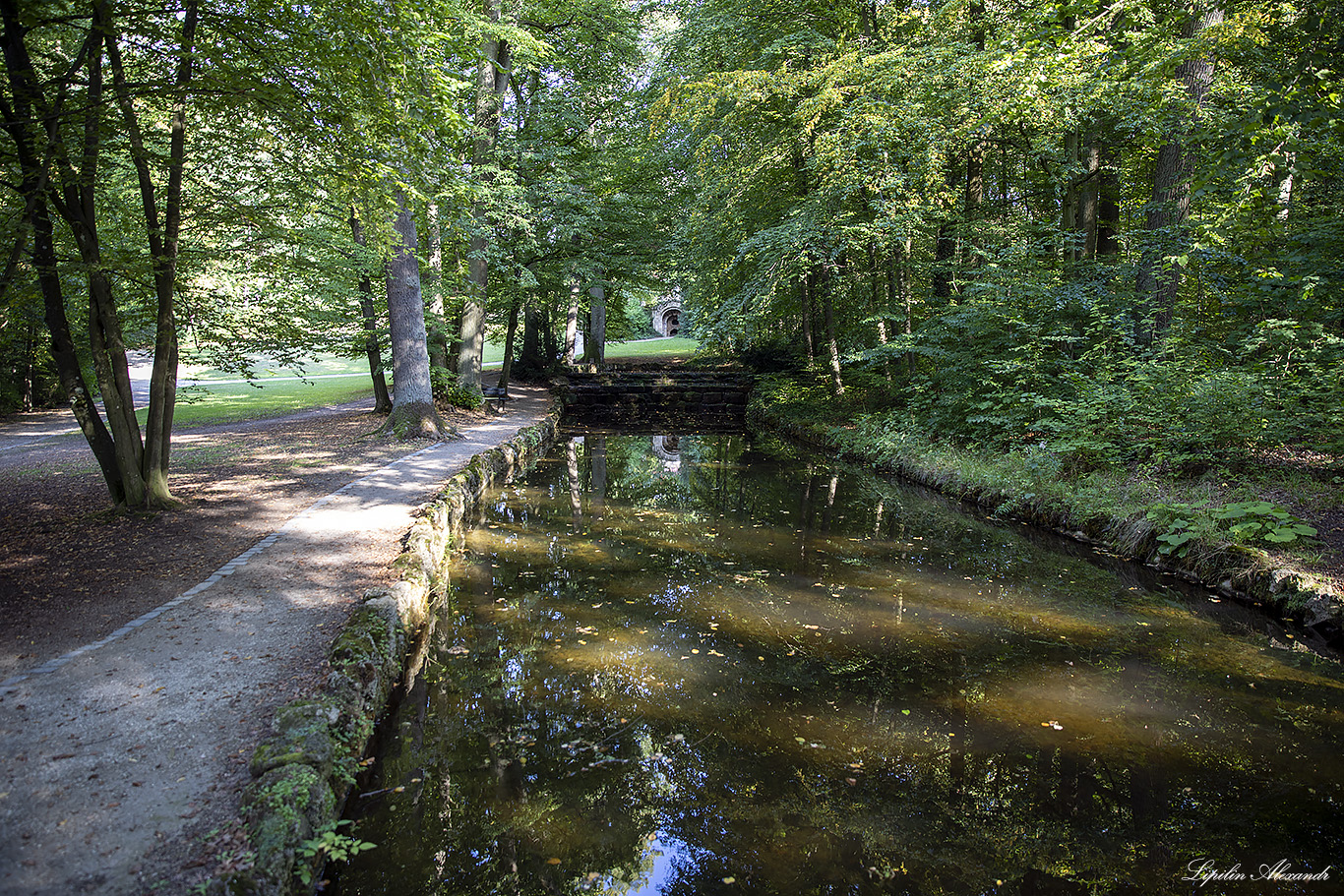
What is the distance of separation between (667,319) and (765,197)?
143 ft

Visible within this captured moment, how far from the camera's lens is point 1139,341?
9.65 m

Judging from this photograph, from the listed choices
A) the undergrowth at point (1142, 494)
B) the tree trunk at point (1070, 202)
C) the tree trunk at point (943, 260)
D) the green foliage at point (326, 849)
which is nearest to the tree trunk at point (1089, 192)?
the tree trunk at point (1070, 202)

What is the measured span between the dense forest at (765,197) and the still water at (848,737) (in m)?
3.66

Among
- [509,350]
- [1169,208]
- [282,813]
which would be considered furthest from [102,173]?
[509,350]

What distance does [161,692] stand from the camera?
3477mm

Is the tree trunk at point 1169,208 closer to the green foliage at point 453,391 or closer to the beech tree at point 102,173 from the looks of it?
the beech tree at point 102,173

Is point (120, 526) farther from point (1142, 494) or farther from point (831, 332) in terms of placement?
point (831, 332)

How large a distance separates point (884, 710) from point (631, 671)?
163 cm

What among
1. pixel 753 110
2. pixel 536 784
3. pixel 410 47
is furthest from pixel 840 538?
pixel 753 110

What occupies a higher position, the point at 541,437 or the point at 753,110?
the point at 753,110

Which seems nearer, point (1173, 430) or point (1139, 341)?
point (1173, 430)

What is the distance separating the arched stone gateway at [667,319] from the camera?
56.5 meters

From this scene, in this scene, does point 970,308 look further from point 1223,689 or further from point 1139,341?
point 1223,689

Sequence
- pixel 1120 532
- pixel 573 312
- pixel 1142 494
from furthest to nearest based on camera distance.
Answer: pixel 573 312 < pixel 1142 494 < pixel 1120 532
